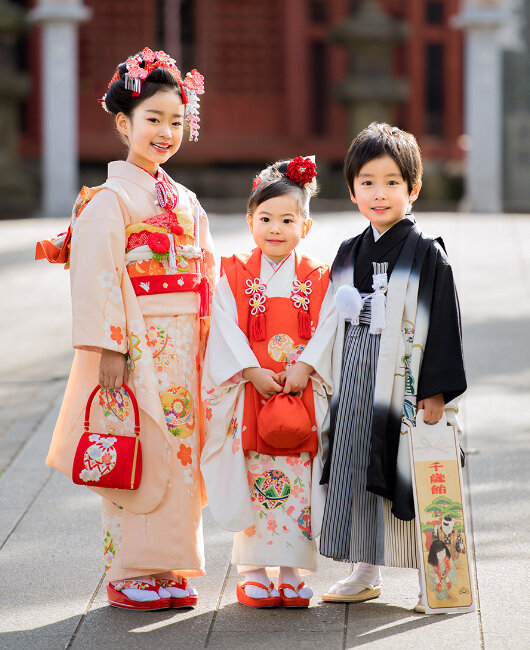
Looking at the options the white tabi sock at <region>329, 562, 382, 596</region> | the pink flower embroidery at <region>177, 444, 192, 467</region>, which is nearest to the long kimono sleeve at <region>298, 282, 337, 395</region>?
the pink flower embroidery at <region>177, 444, 192, 467</region>

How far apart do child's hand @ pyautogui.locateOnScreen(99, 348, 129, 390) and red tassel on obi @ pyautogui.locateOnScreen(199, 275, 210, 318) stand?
0.96 ft

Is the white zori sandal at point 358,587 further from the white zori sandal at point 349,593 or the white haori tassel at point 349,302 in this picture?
the white haori tassel at point 349,302

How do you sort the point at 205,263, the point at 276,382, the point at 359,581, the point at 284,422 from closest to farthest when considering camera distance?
the point at 284,422, the point at 276,382, the point at 359,581, the point at 205,263

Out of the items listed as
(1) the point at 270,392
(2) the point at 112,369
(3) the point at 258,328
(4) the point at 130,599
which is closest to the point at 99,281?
(2) the point at 112,369

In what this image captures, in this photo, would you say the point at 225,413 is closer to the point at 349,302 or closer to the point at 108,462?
the point at 108,462

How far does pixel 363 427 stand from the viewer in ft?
10.8

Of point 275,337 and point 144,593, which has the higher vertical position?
point 275,337

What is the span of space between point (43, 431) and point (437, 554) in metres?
2.69

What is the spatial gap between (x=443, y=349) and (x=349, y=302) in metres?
0.31

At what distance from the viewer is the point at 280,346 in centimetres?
334

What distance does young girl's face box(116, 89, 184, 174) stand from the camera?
11.1 feet

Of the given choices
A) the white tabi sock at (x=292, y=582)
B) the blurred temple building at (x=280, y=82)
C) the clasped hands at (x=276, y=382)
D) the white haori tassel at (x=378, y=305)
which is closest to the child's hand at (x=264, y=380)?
the clasped hands at (x=276, y=382)

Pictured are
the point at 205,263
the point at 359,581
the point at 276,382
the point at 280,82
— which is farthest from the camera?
the point at 280,82

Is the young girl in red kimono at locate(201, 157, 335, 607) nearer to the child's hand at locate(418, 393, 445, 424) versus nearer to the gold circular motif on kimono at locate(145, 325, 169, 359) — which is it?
the gold circular motif on kimono at locate(145, 325, 169, 359)
